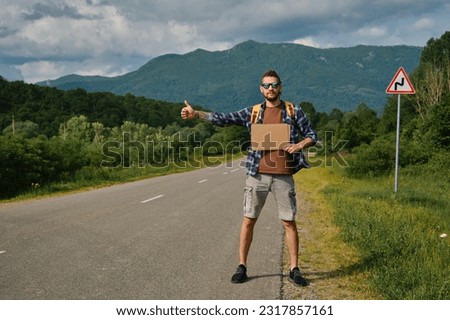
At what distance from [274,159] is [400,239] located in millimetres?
2671

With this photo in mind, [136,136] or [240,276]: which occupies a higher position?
[240,276]

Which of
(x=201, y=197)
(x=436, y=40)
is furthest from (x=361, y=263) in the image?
(x=436, y=40)

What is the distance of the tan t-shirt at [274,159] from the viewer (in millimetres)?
4852

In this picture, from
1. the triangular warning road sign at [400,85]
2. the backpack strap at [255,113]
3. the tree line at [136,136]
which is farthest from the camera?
the tree line at [136,136]

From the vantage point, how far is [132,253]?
6090 millimetres

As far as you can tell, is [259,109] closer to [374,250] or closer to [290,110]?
[290,110]

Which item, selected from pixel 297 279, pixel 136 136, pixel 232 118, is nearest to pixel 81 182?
pixel 232 118

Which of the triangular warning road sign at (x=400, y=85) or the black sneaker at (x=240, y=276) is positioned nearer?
the black sneaker at (x=240, y=276)

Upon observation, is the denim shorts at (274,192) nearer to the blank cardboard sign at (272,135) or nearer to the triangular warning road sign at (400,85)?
the blank cardboard sign at (272,135)

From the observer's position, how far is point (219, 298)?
14.3ft

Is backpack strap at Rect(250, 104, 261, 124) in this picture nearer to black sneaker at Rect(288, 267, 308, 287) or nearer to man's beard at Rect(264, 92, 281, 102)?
man's beard at Rect(264, 92, 281, 102)

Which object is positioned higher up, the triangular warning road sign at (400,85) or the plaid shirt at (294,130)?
the triangular warning road sign at (400,85)

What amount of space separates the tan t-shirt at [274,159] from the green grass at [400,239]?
151cm

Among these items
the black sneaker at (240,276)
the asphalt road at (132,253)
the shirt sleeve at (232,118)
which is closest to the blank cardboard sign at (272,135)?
the shirt sleeve at (232,118)
